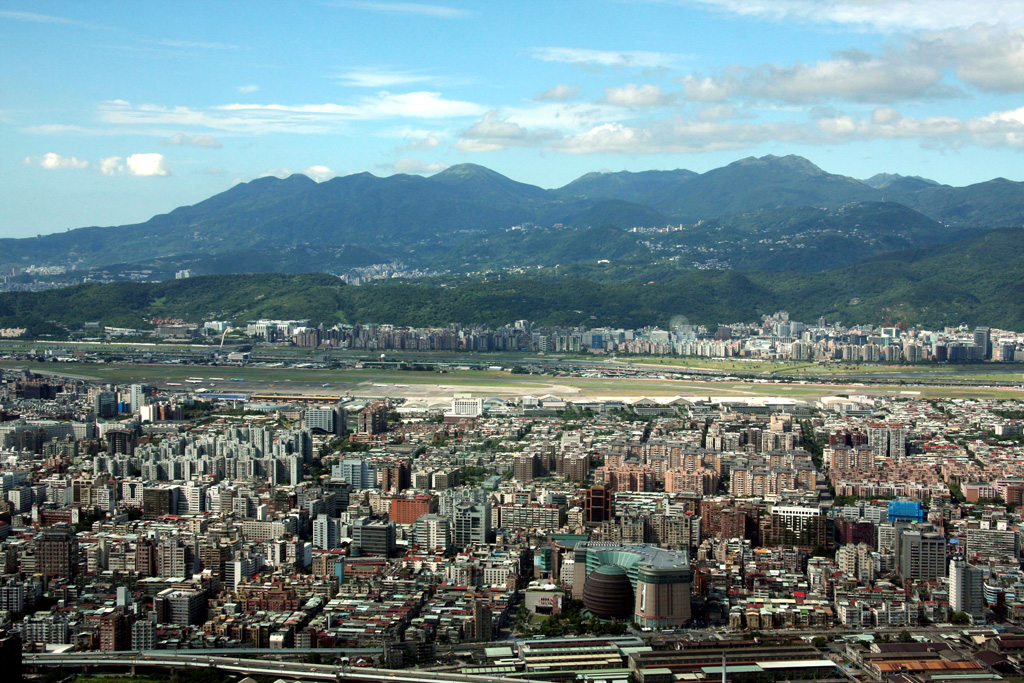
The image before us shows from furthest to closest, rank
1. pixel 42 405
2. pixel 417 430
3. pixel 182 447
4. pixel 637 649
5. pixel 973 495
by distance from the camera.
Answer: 1. pixel 42 405
2. pixel 417 430
3. pixel 182 447
4. pixel 973 495
5. pixel 637 649

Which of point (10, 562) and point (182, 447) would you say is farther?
point (182, 447)

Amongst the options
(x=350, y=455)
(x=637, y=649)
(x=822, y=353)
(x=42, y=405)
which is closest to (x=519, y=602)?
(x=637, y=649)

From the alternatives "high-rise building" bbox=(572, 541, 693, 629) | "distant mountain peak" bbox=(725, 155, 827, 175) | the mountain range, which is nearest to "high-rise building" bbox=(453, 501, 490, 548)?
"high-rise building" bbox=(572, 541, 693, 629)

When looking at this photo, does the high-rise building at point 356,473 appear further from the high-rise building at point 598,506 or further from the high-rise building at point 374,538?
the high-rise building at point 598,506

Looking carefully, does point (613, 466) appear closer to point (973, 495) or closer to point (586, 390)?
point (973, 495)

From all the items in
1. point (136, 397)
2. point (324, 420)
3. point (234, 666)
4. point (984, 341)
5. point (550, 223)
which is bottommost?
point (234, 666)

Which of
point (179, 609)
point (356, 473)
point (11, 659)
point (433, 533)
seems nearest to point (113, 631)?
point (179, 609)

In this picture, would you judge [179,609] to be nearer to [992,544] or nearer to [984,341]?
[992,544]

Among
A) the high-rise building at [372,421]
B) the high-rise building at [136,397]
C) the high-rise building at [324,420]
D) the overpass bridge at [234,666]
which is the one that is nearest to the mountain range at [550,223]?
the high-rise building at [136,397]
